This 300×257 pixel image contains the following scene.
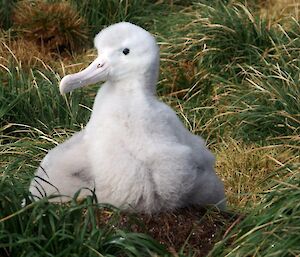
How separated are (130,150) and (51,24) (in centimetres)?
398

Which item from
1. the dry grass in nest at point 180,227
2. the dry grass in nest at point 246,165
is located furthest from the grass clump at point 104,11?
the dry grass in nest at point 180,227

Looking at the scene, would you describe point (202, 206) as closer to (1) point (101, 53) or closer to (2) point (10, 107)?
(1) point (101, 53)

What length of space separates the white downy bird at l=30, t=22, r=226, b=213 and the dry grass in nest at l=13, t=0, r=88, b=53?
142 inches

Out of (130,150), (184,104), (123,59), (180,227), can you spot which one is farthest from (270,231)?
(184,104)

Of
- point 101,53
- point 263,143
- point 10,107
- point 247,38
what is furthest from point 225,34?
point 101,53

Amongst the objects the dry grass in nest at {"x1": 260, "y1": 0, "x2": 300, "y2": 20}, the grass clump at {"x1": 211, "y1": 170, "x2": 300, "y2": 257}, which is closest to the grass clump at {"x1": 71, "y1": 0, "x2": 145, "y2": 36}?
the dry grass in nest at {"x1": 260, "y1": 0, "x2": 300, "y2": 20}

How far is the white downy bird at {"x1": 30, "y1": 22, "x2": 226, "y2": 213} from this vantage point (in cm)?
380

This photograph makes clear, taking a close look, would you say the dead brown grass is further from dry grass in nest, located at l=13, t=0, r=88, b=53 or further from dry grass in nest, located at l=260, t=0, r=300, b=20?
dry grass in nest, located at l=260, t=0, r=300, b=20

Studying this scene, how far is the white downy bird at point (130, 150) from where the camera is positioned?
380 cm

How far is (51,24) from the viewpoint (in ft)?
25.1

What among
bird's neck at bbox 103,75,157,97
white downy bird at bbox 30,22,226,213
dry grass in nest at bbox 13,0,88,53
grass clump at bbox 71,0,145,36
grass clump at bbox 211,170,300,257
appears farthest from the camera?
grass clump at bbox 71,0,145,36

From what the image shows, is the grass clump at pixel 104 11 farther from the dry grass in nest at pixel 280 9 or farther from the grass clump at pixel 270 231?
the grass clump at pixel 270 231

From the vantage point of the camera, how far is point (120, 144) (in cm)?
382

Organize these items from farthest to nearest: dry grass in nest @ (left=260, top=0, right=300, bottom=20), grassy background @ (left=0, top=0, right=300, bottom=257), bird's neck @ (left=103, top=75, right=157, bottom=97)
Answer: dry grass in nest @ (left=260, top=0, right=300, bottom=20)
bird's neck @ (left=103, top=75, right=157, bottom=97)
grassy background @ (left=0, top=0, right=300, bottom=257)
